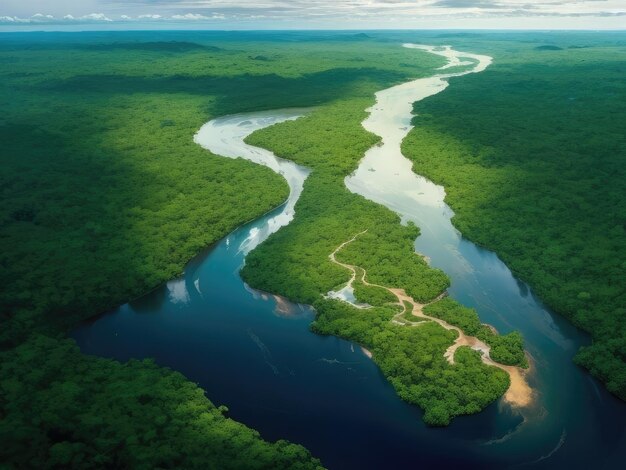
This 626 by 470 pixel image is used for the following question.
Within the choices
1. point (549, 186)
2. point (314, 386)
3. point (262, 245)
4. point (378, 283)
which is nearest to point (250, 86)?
point (549, 186)

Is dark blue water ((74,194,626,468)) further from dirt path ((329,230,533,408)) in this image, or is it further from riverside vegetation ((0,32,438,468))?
riverside vegetation ((0,32,438,468))

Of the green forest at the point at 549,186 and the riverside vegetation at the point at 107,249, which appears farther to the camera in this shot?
the green forest at the point at 549,186

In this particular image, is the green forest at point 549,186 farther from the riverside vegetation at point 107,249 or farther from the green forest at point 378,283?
the riverside vegetation at point 107,249

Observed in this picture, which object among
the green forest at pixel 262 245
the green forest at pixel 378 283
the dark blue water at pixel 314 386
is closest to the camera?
the dark blue water at pixel 314 386

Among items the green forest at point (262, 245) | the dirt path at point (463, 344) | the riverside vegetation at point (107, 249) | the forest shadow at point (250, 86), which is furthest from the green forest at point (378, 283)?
the forest shadow at point (250, 86)

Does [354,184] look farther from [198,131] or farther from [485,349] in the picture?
[198,131]

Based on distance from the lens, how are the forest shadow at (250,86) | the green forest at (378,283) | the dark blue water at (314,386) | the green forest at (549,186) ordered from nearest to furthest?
the dark blue water at (314,386)
the green forest at (378,283)
the green forest at (549,186)
the forest shadow at (250,86)
